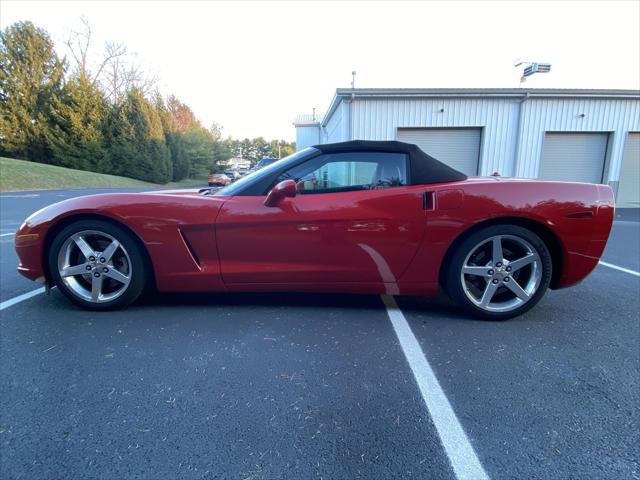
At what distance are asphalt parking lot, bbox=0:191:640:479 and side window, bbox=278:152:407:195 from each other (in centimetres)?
100

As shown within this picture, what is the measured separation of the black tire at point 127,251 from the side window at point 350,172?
1237mm

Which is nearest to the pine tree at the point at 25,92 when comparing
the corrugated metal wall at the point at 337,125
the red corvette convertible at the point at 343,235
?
the corrugated metal wall at the point at 337,125

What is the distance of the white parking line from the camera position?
4.58ft

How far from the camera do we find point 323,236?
260cm

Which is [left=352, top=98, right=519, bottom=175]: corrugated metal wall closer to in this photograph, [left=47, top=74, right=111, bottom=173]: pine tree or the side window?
the side window

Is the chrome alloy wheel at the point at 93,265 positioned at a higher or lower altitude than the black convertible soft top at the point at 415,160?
lower

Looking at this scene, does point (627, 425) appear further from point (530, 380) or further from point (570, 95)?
point (570, 95)

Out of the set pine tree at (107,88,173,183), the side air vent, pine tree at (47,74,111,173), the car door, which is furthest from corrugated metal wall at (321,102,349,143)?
pine tree at (47,74,111,173)

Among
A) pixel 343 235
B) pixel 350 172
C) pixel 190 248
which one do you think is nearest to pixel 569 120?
pixel 350 172

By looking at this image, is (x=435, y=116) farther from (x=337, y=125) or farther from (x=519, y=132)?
(x=337, y=125)

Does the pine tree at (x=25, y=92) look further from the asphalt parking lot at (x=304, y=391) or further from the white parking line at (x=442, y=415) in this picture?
the white parking line at (x=442, y=415)

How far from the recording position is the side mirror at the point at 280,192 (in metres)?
2.52

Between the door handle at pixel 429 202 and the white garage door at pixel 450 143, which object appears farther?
the white garage door at pixel 450 143

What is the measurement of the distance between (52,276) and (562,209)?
3.83m
